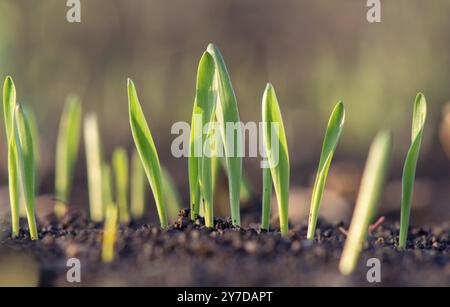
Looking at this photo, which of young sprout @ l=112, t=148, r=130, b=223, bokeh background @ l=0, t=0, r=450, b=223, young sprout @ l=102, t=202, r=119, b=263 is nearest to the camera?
young sprout @ l=102, t=202, r=119, b=263

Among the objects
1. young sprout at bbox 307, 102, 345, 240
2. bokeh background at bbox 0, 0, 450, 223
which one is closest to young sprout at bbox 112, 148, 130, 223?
young sprout at bbox 307, 102, 345, 240

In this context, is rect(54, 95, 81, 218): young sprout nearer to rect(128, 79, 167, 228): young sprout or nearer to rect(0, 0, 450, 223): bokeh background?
rect(128, 79, 167, 228): young sprout

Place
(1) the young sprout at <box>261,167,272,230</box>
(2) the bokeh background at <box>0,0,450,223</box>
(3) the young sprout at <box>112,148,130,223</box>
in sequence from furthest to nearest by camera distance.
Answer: (2) the bokeh background at <box>0,0,450,223</box>, (3) the young sprout at <box>112,148,130,223</box>, (1) the young sprout at <box>261,167,272,230</box>

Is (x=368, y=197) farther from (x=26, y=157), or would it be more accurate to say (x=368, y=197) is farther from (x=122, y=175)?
(x=122, y=175)

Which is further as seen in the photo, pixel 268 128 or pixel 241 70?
pixel 241 70
